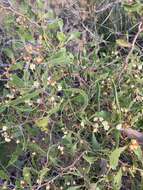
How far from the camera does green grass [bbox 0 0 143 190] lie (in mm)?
1337

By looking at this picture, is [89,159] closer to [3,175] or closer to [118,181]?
[118,181]

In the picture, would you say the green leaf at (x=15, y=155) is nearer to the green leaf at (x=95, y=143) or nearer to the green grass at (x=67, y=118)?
the green grass at (x=67, y=118)

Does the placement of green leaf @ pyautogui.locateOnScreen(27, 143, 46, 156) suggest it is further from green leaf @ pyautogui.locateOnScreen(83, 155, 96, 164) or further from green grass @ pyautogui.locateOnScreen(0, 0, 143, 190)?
green leaf @ pyautogui.locateOnScreen(83, 155, 96, 164)

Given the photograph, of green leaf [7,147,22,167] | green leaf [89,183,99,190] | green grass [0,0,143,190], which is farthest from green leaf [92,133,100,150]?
green leaf [7,147,22,167]

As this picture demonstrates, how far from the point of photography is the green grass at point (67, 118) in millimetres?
1337

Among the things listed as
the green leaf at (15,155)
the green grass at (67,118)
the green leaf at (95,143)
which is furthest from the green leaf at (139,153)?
the green leaf at (15,155)

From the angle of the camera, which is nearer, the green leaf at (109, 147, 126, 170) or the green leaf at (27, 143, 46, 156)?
the green leaf at (109, 147, 126, 170)

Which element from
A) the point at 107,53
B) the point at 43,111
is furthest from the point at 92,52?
the point at 43,111

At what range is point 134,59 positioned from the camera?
150 cm

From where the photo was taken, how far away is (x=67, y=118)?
142 centimetres

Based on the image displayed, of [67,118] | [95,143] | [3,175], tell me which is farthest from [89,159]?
[3,175]

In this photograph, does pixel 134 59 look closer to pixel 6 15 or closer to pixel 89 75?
pixel 89 75

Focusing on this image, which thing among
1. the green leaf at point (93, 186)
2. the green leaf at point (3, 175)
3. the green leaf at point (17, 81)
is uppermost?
the green leaf at point (17, 81)

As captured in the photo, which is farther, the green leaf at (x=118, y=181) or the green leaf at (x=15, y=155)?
the green leaf at (x=15, y=155)
